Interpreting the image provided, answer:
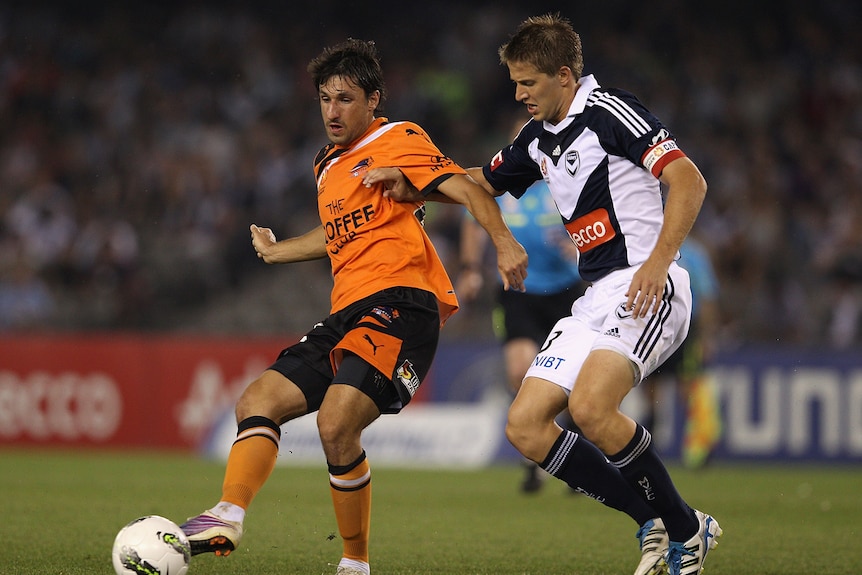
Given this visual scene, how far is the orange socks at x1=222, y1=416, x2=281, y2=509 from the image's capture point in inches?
184

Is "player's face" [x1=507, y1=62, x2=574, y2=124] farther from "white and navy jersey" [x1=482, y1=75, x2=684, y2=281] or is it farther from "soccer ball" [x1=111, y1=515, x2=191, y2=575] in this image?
"soccer ball" [x1=111, y1=515, x2=191, y2=575]

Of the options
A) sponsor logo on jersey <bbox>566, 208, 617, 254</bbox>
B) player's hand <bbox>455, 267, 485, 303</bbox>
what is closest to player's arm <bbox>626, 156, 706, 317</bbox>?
sponsor logo on jersey <bbox>566, 208, 617, 254</bbox>

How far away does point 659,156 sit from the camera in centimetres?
468

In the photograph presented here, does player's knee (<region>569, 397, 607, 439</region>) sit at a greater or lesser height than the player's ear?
lesser

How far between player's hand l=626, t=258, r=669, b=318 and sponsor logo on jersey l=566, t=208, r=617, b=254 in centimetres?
33

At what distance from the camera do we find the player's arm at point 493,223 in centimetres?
494

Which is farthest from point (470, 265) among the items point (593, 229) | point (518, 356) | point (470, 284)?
point (593, 229)

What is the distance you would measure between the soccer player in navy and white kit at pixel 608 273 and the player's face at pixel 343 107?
2.21ft

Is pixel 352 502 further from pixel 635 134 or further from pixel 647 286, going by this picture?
pixel 635 134

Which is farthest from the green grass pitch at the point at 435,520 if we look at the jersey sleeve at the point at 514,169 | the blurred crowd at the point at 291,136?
the blurred crowd at the point at 291,136

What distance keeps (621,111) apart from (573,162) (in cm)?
29

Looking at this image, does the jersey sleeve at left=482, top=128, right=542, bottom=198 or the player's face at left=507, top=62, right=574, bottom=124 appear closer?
the player's face at left=507, top=62, right=574, bottom=124

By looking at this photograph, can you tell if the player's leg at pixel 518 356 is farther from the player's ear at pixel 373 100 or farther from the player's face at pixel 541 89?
the player's face at pixel 541 89

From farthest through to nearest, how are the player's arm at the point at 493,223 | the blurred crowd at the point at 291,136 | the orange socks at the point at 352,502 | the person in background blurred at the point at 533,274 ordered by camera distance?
1. the blurred crowd at the point at 291,136
2. the person in background blurred at the point at 533,274
3. the player's arm at the point at 493,223
4. the orange socks at the point at 352,502
